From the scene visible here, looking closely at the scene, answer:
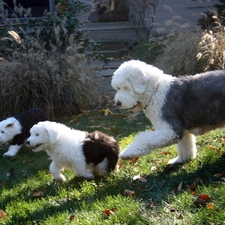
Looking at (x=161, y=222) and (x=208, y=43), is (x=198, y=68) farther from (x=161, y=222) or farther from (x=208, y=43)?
(x=161, y=222)

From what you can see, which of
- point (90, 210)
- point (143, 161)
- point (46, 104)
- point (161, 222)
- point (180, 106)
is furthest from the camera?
point (46, 104)

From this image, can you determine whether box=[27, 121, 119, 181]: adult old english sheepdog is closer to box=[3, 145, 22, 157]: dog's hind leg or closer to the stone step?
box=[3, 145, 22, 157]: dog's hind leg

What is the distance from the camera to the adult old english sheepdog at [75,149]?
5793mm

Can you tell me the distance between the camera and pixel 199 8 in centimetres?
1856

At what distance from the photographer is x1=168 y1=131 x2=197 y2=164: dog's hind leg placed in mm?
5891

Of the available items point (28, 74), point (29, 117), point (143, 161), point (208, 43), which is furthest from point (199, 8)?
point (143, 161)

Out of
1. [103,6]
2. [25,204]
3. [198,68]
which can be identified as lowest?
[25,204]

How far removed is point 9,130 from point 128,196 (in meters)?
3.51

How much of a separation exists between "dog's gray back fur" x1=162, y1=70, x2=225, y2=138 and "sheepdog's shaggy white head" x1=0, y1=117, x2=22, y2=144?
3.29 m

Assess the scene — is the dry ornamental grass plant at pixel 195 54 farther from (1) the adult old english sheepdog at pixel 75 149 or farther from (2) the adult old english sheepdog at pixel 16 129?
(1) the adult old english sheepdog at pixel 75 149

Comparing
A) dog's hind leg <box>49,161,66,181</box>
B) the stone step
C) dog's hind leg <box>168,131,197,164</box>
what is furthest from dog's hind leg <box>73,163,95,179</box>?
the stone step

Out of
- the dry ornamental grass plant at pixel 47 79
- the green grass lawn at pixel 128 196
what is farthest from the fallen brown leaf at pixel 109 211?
the dry ornamental grass plant at pixel 47 79

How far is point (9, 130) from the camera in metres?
7.78

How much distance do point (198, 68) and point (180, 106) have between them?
4.50 m
